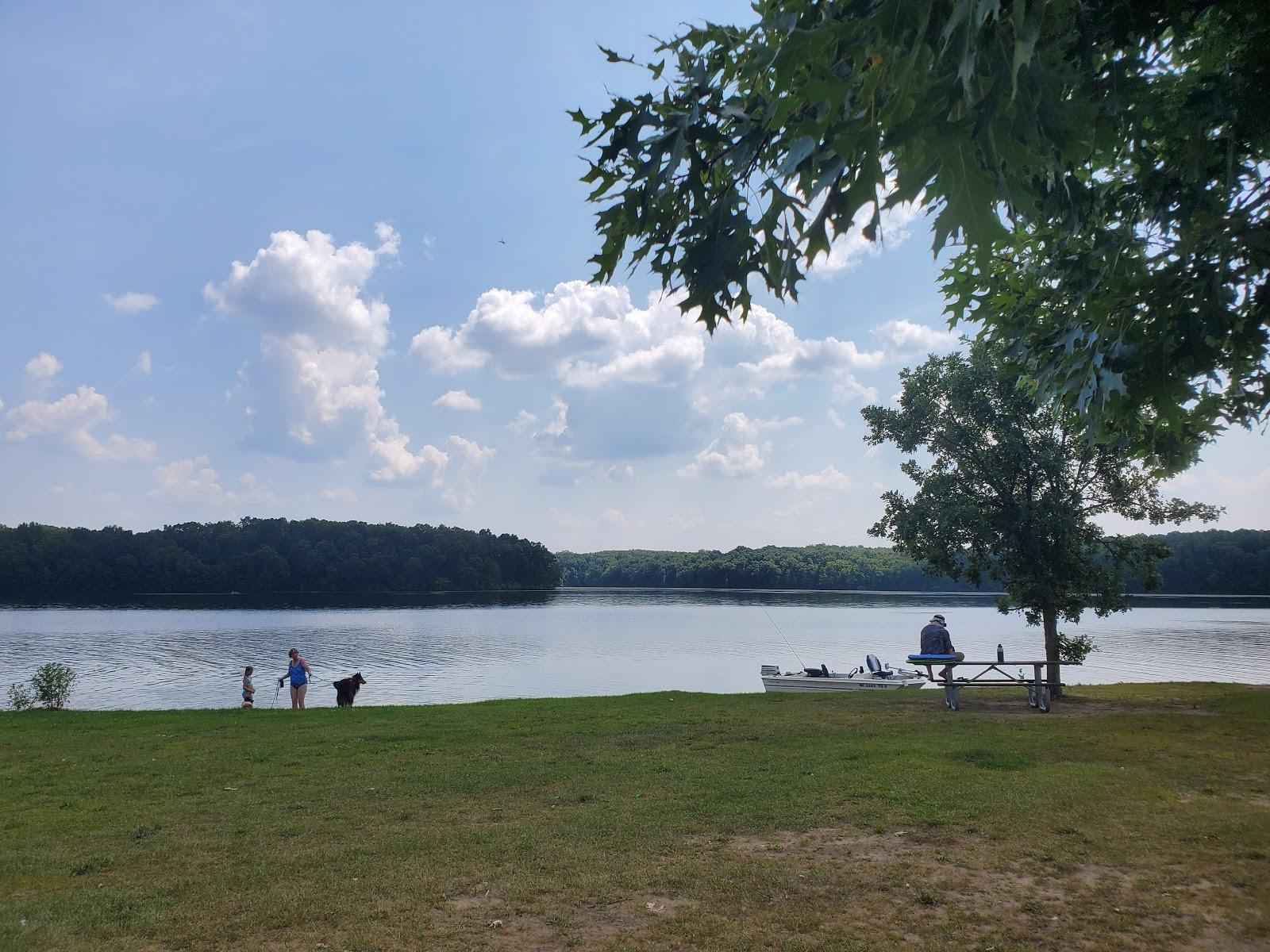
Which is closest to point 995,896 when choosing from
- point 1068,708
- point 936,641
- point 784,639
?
point 936,641

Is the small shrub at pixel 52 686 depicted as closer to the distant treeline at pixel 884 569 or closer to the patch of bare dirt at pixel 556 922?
the patch of bare dirt at pixel 556 922

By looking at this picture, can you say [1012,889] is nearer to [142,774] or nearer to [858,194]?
[858,194]

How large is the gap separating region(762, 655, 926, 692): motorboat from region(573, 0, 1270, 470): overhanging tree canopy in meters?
16.7

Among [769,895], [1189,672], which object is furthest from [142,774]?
[1189,672]

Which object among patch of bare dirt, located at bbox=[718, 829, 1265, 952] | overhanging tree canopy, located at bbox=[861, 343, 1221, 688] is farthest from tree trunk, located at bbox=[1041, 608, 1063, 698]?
patch of bare dirt, located at bbox=[718, 829, 1265, 952]

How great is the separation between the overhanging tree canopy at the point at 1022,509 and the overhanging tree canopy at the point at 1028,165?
13665mm

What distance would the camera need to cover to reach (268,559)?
140250 mm

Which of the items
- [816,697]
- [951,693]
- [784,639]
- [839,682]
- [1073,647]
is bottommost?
[784,639]

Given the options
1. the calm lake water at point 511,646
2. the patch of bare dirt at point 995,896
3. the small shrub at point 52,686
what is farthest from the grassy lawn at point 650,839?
the calm lake water at point 511,646

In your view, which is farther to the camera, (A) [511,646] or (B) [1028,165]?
(A) [511,646]

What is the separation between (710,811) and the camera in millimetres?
8539

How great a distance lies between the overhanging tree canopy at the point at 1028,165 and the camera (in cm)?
333

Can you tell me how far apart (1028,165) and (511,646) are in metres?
54.3

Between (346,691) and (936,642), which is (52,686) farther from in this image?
(936,642)
